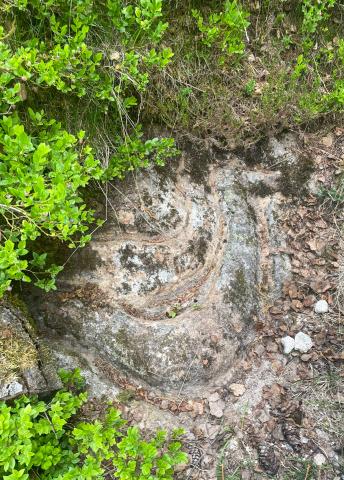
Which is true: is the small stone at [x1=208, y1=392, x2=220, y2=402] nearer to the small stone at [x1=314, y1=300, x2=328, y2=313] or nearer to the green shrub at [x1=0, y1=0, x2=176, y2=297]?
the small stone at [x1=314, y1=300, x2=328, y2=313]

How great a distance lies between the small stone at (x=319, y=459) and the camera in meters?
3.86

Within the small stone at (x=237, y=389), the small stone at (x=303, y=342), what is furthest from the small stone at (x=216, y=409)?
the small stone at (x=303, y=342)

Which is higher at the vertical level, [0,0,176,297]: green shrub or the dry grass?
[0,0,176,297]: green shrub

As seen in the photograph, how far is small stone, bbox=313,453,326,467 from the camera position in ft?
12.7

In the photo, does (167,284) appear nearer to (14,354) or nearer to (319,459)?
(14,354)

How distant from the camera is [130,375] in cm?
390

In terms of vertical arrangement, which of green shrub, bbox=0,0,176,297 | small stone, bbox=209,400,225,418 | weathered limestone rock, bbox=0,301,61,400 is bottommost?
small stone, bbox=209,400,225,418

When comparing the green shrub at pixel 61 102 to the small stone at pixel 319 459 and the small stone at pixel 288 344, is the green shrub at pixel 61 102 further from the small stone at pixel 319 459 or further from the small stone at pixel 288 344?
the small stone at pixel 319 459

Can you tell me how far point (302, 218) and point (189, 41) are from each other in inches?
85.1

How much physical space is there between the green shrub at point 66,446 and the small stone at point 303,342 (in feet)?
5.40

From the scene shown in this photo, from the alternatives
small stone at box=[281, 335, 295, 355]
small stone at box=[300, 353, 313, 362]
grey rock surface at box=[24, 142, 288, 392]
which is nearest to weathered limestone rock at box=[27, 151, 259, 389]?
grey rock surface at box=[24, 142, 288, 392]

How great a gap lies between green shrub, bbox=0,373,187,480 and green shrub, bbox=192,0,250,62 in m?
3.38

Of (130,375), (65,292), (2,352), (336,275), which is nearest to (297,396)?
(336,275)

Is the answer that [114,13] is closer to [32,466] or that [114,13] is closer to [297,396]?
[32,466]
